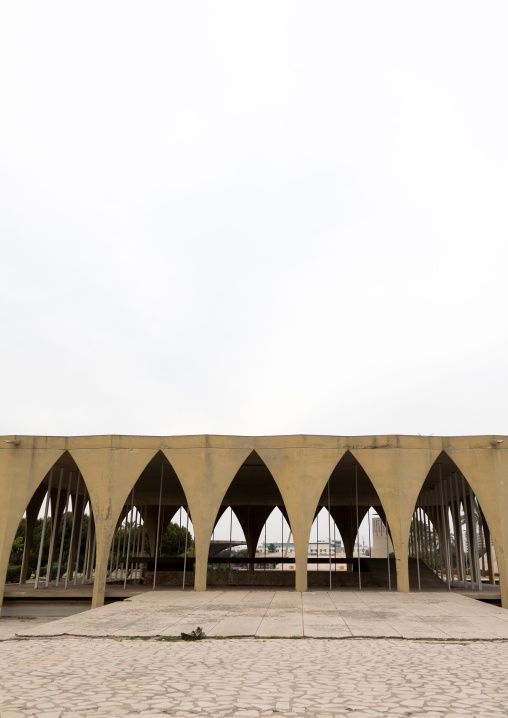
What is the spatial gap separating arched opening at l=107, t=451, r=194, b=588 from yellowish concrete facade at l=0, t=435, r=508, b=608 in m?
1.32

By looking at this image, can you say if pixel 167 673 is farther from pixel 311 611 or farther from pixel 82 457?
pixel 82 457

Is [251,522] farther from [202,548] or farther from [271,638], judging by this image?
[271,638]

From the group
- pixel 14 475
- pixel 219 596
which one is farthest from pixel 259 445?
pixel 14 475

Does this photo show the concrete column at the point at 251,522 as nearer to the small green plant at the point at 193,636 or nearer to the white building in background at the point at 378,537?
the white building in background at the point at 378,537

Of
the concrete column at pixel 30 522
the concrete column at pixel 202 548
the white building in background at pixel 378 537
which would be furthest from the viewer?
the white building in background at pixel 378 537

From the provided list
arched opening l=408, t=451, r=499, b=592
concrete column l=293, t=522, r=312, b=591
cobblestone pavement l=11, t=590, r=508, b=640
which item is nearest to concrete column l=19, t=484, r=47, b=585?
cobblestone pavement l=11, t=590, r=508, b=640

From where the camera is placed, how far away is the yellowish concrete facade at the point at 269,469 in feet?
66.2

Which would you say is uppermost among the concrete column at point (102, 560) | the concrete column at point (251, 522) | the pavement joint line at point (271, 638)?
the concrete column at point (251, 522)

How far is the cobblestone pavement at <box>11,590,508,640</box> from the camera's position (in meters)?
11.5

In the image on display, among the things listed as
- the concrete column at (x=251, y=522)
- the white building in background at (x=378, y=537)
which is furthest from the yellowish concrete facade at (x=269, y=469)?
the white building in background at (x=378, y=537)

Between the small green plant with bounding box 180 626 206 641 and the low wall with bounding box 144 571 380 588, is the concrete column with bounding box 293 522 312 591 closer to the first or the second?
the low wall with bounding box 144 571 380 588

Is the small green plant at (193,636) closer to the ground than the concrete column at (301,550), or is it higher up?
closer to the ground

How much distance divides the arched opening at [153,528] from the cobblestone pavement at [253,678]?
9.79m

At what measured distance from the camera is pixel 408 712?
6.10 m
